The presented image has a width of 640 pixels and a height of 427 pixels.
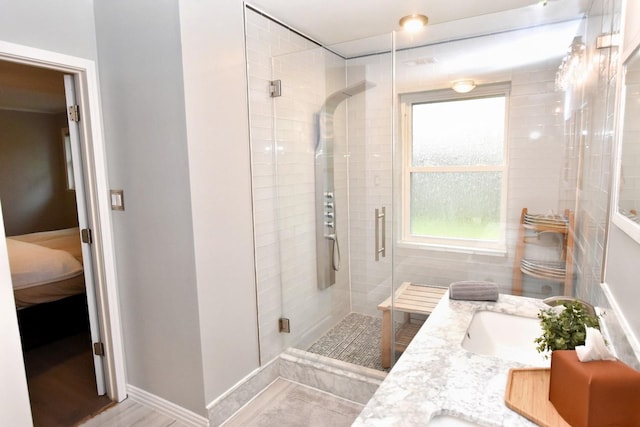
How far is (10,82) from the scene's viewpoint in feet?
12.6

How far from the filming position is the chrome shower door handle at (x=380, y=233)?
2916mm

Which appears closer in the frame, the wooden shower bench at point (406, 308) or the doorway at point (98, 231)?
the doorway at point (98, 231)

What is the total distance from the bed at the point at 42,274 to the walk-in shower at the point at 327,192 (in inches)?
88.8

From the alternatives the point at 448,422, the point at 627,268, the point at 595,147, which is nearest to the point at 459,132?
the point at 595,147

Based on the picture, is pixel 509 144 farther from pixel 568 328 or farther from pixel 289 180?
pixel 568 328

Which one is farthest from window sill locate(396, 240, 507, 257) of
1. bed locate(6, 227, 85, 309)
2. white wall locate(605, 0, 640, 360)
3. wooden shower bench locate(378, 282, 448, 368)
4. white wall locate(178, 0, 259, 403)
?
bed locate(6, 227, 85, 309)

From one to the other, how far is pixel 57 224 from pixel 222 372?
541 centimetres

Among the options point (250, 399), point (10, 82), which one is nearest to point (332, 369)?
point (250, 399)

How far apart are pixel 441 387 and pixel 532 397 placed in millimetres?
234

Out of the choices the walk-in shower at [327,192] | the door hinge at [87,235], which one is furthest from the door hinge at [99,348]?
the walk-in shower at [327,192]

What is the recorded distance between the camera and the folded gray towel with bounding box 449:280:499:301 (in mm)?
1704

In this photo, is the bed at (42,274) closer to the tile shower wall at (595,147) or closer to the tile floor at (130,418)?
the tile floor at (130,418)

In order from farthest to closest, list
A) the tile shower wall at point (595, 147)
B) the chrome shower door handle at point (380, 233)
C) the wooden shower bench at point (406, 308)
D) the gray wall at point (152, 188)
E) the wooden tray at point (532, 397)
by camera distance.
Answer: the chrome shower door handle at point (380, 233) → the wooden shower bench at point (406, 308) → the gray wall at point (152, 188) → the tile shower wall at point (595, 147) → the wooden tray at point (532, 397)

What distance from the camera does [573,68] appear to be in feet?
7.68
